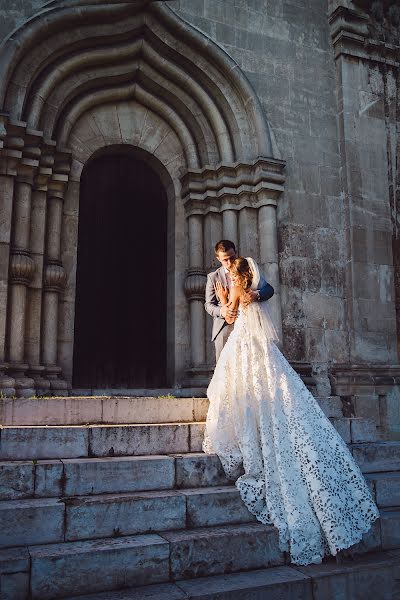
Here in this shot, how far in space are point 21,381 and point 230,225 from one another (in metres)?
3.62

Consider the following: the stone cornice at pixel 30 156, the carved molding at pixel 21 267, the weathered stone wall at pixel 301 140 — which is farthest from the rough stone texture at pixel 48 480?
the weathered stone wall at pixel 301 140

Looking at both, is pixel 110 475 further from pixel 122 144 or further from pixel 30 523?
pixel 122 144

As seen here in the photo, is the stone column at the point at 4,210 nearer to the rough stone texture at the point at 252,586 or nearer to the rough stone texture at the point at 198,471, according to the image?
the rough stone texture at the point at 198,471

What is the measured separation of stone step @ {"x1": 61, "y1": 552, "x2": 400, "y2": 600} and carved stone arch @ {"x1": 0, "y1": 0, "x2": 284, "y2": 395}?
149 inches

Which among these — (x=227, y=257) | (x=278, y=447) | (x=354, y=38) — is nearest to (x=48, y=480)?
(x=278, y=447)

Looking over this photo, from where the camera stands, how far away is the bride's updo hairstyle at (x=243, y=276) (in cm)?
491

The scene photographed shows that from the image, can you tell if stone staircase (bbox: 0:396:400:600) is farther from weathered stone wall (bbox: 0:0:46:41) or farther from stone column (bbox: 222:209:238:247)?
weathered stone wall (bbox: 0:0:46:41)

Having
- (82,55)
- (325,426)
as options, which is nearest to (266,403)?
(325,426)

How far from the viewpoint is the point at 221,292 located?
5.39m

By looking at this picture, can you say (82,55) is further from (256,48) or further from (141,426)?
(141,426)

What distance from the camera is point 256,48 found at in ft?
28.1

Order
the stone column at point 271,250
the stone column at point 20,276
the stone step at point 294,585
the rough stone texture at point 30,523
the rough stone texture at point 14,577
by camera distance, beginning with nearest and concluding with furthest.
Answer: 1. the rough stone texture at point 14,577
2. the stone step at point 294,585
3. the rough stone texture at point 30,523
4. the stone column at point 20,276
5. the stone column at point 271,250

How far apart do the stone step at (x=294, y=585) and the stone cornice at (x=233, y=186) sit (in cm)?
529

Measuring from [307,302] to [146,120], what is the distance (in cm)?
368
